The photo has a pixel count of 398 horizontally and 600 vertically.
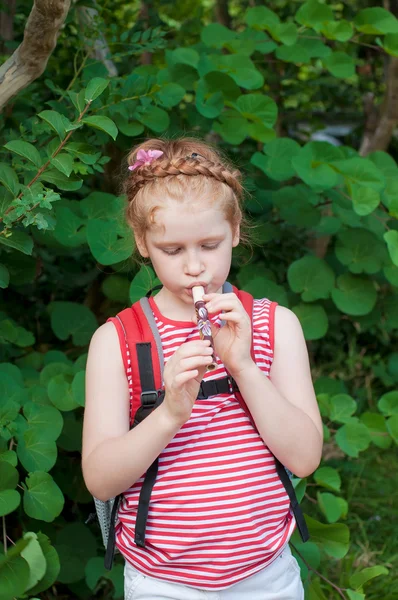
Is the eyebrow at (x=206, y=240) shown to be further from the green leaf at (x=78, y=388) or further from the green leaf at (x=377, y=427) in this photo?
the green leaf at (x=377, y=427)

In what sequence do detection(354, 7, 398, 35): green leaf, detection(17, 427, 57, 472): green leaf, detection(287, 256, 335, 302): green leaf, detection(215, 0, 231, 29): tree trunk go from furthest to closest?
detection(215, 0, 231, 29): tree trunk, detection(354, 7, 398, 35): green leaf, detection(287, 256, 335, 302): green leaf, detection(17, 427, 57, 472): green leaf

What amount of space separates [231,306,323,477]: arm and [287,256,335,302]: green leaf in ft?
2.93

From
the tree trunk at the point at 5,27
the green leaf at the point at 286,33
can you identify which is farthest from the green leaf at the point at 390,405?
the tree trunk at the point at 5,27

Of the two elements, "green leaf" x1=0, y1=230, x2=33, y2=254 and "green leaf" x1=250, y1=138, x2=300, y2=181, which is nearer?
"green leaf" x1=0, y1=230, x2=33, y2=254

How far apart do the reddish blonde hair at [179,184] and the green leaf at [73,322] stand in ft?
2.90

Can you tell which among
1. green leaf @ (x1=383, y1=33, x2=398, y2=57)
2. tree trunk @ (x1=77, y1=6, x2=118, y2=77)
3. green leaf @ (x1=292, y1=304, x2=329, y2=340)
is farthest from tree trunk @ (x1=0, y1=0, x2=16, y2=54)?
green leaf @ (x1=292, y1=304, x2=329, y2=340)

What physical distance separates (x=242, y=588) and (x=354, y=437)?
0.86 metres

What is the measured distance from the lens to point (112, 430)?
147cm

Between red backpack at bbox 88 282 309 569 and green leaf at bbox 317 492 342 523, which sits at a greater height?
red backpack at bbox 88 282 309 569

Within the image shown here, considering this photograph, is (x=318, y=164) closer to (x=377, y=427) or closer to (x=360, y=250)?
(x=360, y=250)

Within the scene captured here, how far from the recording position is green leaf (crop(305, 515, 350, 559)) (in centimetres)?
214

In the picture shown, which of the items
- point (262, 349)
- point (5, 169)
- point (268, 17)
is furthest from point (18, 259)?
point (268, 17)

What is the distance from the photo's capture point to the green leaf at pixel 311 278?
8.13ft

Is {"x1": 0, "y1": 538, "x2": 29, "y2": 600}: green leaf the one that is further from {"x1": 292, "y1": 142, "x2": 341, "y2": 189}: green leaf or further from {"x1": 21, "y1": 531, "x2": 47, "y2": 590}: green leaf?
{"x1": 292, "y1": 142, "x2": 341, "y2": 189}: green leaf
